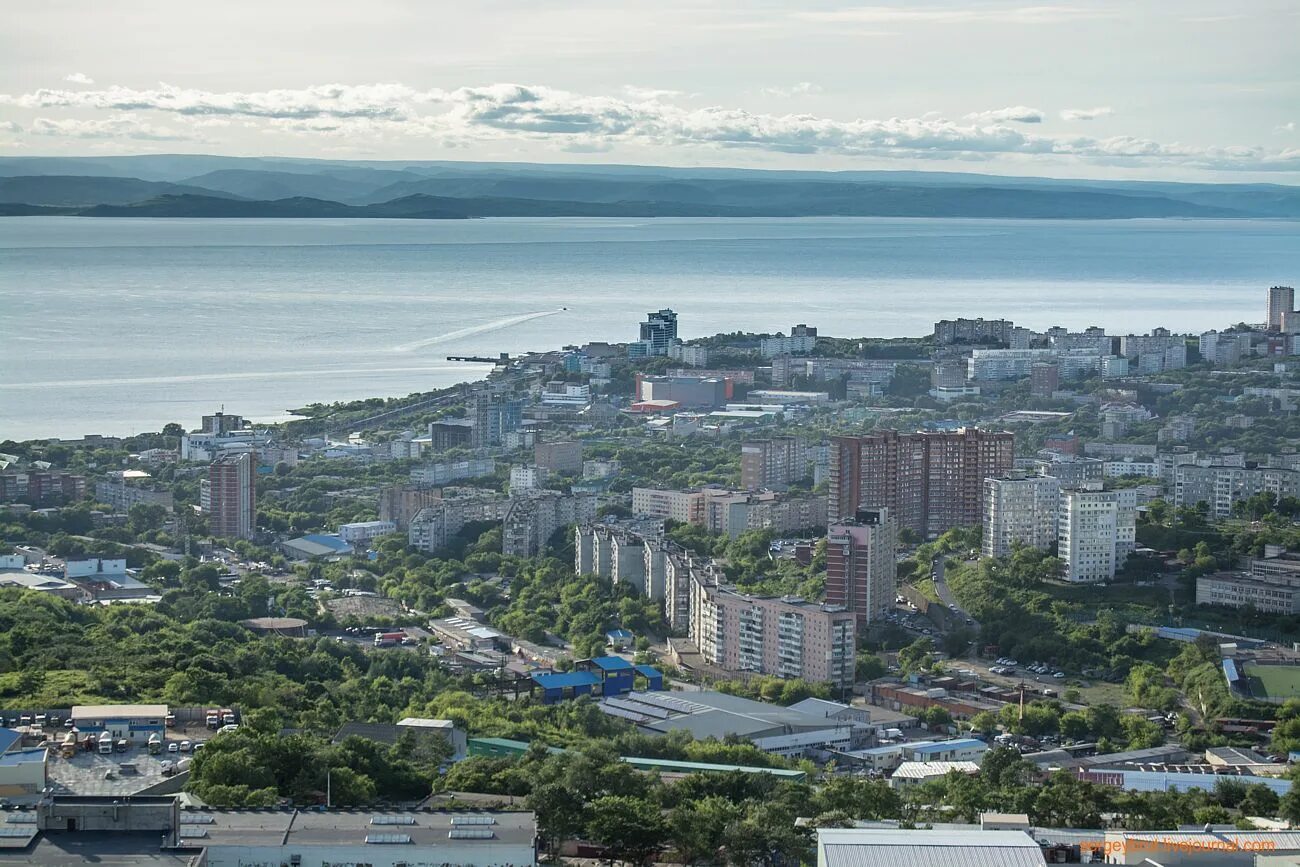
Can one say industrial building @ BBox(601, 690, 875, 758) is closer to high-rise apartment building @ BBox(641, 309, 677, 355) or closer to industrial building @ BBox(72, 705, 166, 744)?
industrial building @ BBox(72, 705, 166, 744)

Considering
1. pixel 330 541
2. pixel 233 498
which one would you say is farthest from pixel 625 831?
pixel 233 498

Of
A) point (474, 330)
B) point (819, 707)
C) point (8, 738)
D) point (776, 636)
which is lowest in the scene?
point (819, 707)

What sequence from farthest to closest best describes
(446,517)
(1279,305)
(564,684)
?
(1279,305) → (446,517) → (564,684)

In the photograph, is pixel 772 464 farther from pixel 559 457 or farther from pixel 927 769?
pixel 927 769

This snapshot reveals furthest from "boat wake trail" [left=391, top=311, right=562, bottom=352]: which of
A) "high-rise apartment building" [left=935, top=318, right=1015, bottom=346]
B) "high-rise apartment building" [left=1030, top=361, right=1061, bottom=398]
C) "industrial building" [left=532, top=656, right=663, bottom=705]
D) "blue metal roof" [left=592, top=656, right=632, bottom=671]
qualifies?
"industrial building" [left=532, top=656, right=663, bottom=705]

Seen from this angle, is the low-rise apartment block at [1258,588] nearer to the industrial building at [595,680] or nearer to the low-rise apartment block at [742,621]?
the low-rise apartment block at [742,621]

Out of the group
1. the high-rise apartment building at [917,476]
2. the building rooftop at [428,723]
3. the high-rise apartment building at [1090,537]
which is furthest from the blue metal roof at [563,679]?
the high-rise apartment building at [917,476]

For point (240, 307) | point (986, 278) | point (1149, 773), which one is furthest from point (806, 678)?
point (986, 278)
